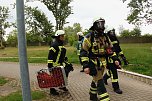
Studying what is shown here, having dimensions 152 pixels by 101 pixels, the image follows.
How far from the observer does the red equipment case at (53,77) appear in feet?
32.7

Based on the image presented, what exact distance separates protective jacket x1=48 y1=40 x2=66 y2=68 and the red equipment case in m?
0.51

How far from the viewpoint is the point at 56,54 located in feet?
35.7

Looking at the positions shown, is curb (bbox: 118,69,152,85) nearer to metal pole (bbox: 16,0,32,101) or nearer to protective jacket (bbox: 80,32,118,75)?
protective jacket (bbox: 80,32,118,75)

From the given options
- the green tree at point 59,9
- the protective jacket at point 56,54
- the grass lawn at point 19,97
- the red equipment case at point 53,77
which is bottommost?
the grass lawn at point 19,97

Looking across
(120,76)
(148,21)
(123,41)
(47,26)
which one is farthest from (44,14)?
(120,76)

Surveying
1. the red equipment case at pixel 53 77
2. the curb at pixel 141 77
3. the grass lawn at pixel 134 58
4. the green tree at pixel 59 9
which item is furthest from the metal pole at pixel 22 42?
the green tree at pixel 59 9

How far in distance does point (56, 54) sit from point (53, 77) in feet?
3.21

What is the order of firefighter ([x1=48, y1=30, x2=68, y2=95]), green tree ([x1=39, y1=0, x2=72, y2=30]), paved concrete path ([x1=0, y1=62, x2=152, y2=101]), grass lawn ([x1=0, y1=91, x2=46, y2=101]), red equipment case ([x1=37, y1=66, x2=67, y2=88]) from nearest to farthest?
red equipment case ([x1=37, y1=66, x2=67, y2=88]) → paved concrete path ([x1=0, y1=62, x2=152, y2=101]) → grass lawn ([x1=0, y1=91, x2=46, y2=101]) → firefighter ([x1=48, y1=30, x2=68, y2=95]) → green tree ([x1=39, y1=0, x2=72, y2=30])

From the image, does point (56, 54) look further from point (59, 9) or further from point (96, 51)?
point (59, 9)

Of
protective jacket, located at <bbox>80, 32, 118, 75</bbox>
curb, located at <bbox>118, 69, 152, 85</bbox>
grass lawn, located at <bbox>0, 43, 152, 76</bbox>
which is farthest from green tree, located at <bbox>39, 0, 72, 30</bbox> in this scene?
protective jacket, located at <bbox>80, 32, 118, 75</bbox>

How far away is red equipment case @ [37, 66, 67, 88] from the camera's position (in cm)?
998

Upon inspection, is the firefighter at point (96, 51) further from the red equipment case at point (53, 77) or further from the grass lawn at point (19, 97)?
the grass lawn at point (19, 97)

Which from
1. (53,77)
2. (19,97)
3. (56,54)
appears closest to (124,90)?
(56,54)

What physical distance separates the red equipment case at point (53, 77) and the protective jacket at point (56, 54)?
1.68 feet
